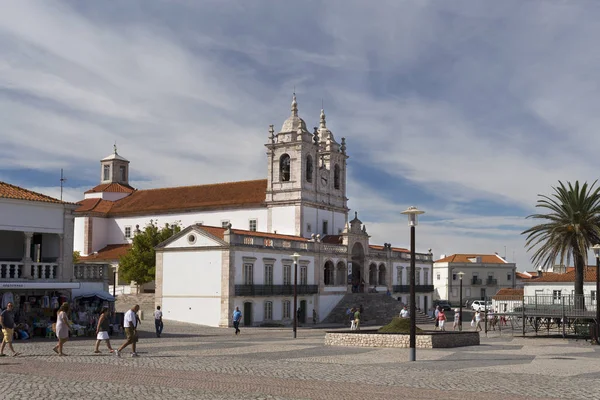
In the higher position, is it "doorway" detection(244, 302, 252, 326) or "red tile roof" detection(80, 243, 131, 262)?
"red tile roof" detection(80, 243, 131, 262)

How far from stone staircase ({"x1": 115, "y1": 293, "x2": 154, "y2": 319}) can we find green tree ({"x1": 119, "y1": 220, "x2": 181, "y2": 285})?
246 centimetres

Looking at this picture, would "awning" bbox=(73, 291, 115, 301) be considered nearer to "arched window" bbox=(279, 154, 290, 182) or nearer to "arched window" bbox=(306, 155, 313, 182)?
"arched window" bbox=(279, 154, 290, 182)

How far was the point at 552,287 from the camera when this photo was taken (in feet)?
215

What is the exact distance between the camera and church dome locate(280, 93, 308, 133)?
214ft

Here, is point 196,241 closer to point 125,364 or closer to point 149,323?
point 149,323

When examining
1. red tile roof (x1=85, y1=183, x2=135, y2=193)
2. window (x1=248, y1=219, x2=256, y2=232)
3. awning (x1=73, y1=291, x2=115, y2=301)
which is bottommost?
awning (x1=73, y1=291, x2=115, y2=301)

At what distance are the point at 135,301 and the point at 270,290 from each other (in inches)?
466

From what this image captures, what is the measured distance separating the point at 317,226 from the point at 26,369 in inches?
1895

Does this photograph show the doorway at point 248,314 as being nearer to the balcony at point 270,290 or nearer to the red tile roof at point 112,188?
the balcony at point 270,290

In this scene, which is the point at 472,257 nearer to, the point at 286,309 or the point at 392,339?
the point at 286,309

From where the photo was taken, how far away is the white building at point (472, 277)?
104 metres

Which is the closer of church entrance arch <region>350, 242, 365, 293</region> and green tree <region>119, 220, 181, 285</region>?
green tree <region>119, 220, 181, 285</region>

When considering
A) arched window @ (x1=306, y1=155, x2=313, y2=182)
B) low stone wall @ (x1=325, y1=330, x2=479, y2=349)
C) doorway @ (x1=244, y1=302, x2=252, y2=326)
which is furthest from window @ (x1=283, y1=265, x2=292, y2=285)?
low stone wall @ (x1=325, y1=330, x2=479, y2=349)

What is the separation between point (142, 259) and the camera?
61406 mm
